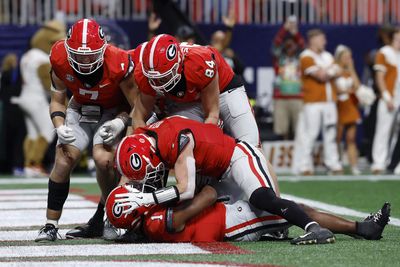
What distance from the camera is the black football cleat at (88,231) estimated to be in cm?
698

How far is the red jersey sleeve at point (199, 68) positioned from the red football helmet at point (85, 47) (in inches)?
21.6

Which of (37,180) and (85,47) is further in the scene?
(37,180)

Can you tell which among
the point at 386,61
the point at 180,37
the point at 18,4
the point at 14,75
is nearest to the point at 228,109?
the point at 180,37

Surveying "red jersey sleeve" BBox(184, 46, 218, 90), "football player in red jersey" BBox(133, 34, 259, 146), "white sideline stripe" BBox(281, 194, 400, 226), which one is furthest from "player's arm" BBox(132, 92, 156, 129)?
"white sideline stripe" BBox(281, 194, 400, 226)

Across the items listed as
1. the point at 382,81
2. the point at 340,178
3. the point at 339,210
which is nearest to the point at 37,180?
the point at 340,178

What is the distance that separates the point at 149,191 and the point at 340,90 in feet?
26.0

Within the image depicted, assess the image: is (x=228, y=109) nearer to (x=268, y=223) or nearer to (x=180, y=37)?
(x=268, y=223)

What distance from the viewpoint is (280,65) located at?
50.2ft

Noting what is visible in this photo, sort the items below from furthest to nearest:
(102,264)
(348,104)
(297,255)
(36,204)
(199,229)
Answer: (348,104) → (36,204) → (199,229) → (297,255) → (102,264)

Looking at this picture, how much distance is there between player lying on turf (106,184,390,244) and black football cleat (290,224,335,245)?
0.08 metres

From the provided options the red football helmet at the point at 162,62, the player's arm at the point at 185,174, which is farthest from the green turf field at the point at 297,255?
the red football helmet at the point at 162,62

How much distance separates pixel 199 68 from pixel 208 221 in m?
1.04

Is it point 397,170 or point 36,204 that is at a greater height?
point 36,204

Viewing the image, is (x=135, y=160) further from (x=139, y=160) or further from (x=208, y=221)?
(x=208, y=221)
